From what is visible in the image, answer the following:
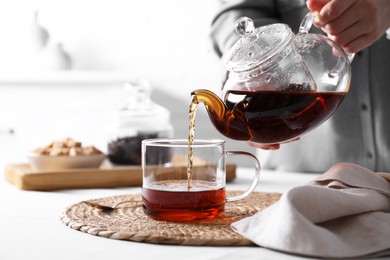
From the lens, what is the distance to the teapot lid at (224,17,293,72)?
966mm

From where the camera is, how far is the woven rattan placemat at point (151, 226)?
2.81 feet

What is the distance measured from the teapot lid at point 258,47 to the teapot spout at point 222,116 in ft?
0.18

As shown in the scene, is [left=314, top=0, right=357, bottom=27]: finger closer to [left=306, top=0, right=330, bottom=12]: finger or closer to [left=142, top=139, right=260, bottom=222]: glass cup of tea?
[left=306, top=0, right=330, bottom=12]: finger

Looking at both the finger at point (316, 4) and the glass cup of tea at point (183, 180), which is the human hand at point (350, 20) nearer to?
the finger at point (316, 4)

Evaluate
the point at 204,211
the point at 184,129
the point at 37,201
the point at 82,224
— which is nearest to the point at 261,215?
the point at 204,211

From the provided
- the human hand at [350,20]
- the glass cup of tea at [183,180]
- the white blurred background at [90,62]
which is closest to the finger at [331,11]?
the human hand at [350,20]

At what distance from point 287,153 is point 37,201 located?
0.96 meters

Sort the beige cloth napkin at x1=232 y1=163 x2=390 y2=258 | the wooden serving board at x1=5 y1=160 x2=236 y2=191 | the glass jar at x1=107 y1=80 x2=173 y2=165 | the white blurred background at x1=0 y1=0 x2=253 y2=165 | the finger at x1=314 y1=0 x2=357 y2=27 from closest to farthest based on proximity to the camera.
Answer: the beige cloth napkin at x1=232 y1=163 x2=390 y2=258 → the finger at x1=314 y1=0 x2=357 y2=27 → the wooden serving board at x1=5 y1=160 x2=236 y2=191 → the glass jar at x1=107 y1=80 x2=173 y2=165 → the white blurred background at x1=0 y1=0 x2=253 y2=165

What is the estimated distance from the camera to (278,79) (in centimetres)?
99

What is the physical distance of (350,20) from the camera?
1.16 metres

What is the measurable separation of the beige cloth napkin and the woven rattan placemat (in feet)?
0.12

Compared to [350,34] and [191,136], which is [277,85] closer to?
[191,136]

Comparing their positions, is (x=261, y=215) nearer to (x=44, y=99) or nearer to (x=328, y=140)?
Answer: (x=328, y=140)

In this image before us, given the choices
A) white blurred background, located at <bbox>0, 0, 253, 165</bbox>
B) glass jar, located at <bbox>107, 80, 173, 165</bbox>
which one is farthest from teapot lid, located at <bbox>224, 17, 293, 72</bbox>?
white blurred background, located at <bbox>0, 0, 253, 165</bbox>
